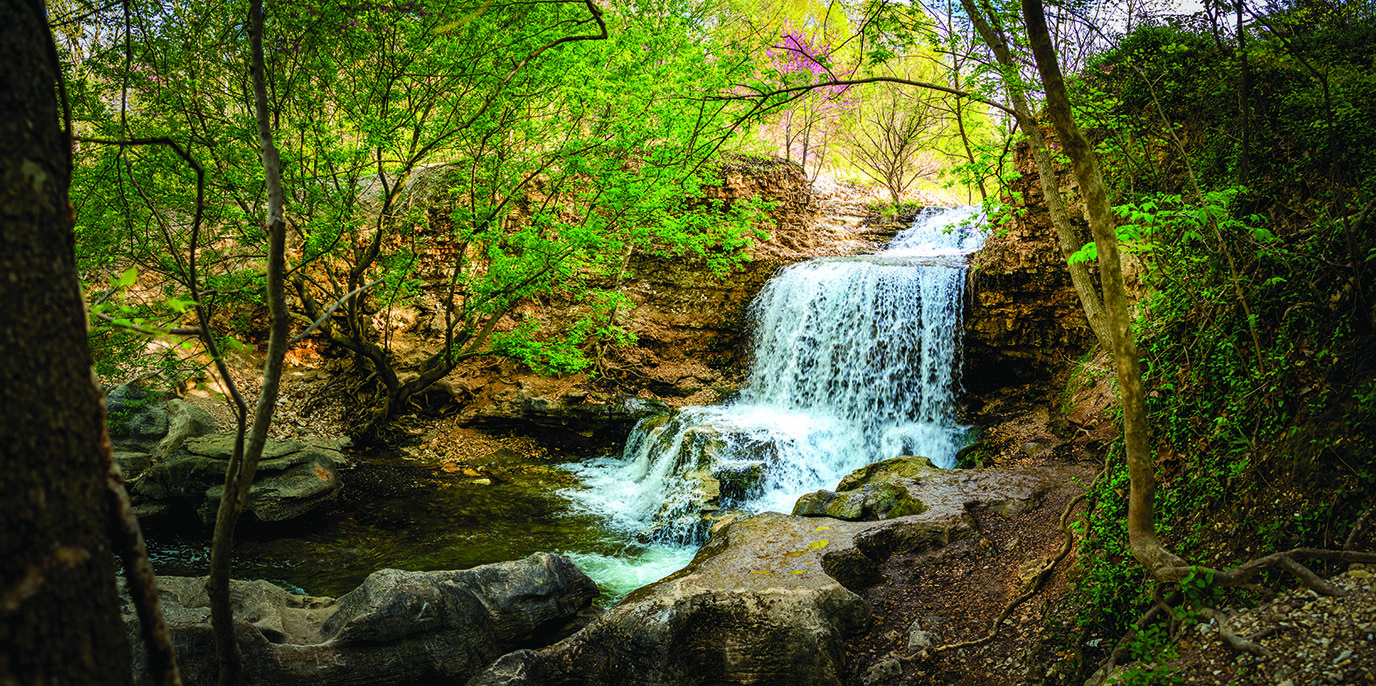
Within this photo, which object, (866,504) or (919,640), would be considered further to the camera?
(866,504)

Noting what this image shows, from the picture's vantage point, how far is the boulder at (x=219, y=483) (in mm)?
7234

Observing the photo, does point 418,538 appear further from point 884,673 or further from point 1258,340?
point 1258,340

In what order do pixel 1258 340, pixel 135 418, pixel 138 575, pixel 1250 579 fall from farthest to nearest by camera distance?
pixel 135 418, pixel 1258 340, pixel 1250 579, pixel 138 575

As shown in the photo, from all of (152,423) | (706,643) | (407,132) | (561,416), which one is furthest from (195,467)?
(706,643)

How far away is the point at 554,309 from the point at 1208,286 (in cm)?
1188

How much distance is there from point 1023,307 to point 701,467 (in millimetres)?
6160

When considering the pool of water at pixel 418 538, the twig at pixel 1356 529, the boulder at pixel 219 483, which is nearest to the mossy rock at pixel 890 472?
the pool of water at pixel 418 538

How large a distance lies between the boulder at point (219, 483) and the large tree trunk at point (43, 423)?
7513mm

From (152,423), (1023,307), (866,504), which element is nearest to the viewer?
(866,504)

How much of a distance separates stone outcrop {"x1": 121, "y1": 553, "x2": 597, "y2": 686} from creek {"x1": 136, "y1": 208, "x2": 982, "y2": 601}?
55.2 inches

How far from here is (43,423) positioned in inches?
39.4

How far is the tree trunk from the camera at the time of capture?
279 cm

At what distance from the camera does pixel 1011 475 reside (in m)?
7.21

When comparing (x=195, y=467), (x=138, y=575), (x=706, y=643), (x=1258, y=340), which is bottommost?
(x=706, y=643)
